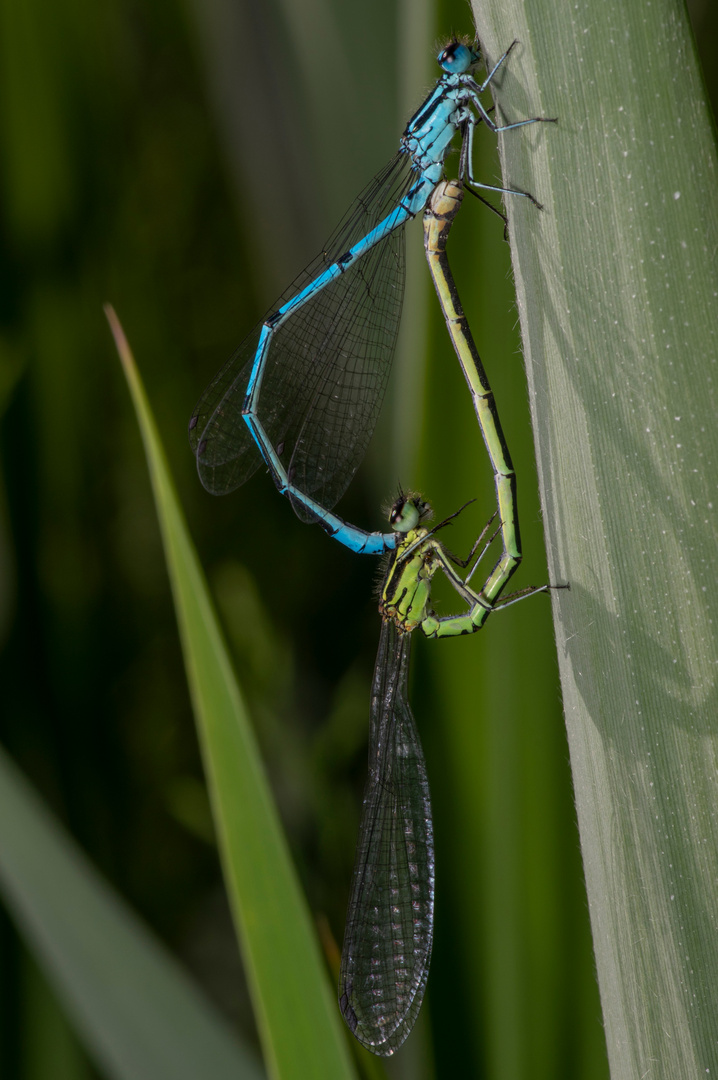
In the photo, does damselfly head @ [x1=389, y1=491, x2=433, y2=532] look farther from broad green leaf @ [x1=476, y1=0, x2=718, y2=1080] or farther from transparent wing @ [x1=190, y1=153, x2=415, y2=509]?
broad green leaf @ [x1=476, y1=0, x2=718, y2=1080]

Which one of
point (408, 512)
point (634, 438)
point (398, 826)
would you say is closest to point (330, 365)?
point (408, 512)

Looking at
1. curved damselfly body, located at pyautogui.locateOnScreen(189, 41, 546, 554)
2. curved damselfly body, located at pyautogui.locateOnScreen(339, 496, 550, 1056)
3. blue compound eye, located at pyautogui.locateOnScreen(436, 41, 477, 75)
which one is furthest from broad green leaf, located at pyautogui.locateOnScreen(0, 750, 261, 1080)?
blue compound eye, located at pyautogui.locateOnScreen(436, 41, 477, 75)

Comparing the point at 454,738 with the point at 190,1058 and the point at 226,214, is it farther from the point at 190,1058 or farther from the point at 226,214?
the point at 226,214

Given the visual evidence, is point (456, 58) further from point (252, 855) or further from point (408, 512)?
point (252, 855)

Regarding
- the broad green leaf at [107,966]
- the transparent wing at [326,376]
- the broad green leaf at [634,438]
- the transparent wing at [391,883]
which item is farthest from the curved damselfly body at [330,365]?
the broad green leaf at [107,966]

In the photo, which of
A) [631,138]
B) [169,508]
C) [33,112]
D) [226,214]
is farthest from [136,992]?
[226,214]

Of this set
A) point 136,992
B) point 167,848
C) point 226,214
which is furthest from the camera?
point 226,214
